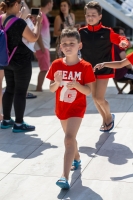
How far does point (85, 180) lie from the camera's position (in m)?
4.70

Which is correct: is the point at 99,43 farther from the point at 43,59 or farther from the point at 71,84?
the point at 43,59

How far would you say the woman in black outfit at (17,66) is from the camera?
6059mm

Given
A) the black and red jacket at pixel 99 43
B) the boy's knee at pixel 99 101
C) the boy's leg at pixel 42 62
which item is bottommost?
the boy's leg at pixel 42 62

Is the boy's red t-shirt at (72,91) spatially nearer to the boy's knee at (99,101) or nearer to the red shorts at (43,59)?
the boy's knee at (99,101)

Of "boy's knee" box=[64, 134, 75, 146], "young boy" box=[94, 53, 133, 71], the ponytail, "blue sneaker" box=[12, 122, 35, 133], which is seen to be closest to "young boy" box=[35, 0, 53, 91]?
"blue sneaker" box=[12, 122, 35, 133]

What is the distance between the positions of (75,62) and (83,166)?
118 centimetres

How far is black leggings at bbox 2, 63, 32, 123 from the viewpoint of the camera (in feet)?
20.8

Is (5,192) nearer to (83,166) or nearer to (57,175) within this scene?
(57,175)

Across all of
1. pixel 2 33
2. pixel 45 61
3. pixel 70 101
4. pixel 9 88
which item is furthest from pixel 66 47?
pixel 45 61

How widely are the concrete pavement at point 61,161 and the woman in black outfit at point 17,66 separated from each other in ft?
0.79

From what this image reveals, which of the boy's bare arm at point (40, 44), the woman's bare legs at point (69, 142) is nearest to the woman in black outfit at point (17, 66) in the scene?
the woman's bare legs at point (69, 142)

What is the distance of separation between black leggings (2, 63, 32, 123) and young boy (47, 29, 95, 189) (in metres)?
1.70

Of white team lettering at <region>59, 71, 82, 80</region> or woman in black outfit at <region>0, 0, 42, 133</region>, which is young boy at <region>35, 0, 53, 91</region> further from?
white team lettering at <region>59, 71, 82, 80</region>

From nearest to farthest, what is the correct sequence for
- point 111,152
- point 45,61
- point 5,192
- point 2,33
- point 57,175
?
point 5,192, point 57,175, point 111,152, point 2,33, point 45,61
